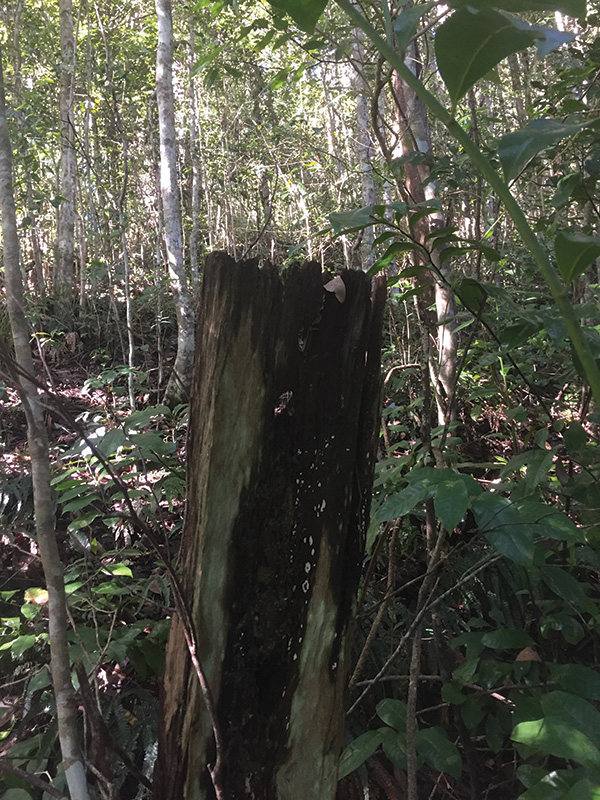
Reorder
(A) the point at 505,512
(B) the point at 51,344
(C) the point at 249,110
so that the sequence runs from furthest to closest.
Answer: (C) the point at 249,110 < (B) the point at 51,344 < (A) the point at 505,512

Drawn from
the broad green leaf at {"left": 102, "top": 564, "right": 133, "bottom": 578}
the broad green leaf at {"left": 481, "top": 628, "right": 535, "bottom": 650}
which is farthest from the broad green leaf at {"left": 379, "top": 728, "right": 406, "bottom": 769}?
the broad green leaf at {"left": 102, "top": 564, "right": 133, "bottom": 578}

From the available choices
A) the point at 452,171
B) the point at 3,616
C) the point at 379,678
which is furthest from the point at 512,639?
the point at 3,616

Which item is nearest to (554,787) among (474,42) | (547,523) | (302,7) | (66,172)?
(547,523)

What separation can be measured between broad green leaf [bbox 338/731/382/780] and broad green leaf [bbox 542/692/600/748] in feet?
1.32

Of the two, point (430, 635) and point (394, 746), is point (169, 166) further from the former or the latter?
point (394, 746)

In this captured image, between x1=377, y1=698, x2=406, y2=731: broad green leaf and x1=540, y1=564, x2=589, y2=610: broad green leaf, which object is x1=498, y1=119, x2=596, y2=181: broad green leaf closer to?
x1=540, y1=564, x2=589, y2=610: broad green leaf

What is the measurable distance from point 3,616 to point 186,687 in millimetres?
1498

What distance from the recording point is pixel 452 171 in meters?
2.08

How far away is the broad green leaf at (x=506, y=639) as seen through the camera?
121 centimetres

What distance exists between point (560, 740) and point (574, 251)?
775 millimetres

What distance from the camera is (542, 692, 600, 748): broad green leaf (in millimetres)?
925

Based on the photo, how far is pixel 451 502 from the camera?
99 centimetres

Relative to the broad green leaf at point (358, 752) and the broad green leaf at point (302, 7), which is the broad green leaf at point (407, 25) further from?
the broad green leaf at point (358, 752)

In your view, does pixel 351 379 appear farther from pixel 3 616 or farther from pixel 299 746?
pixel 3 616
